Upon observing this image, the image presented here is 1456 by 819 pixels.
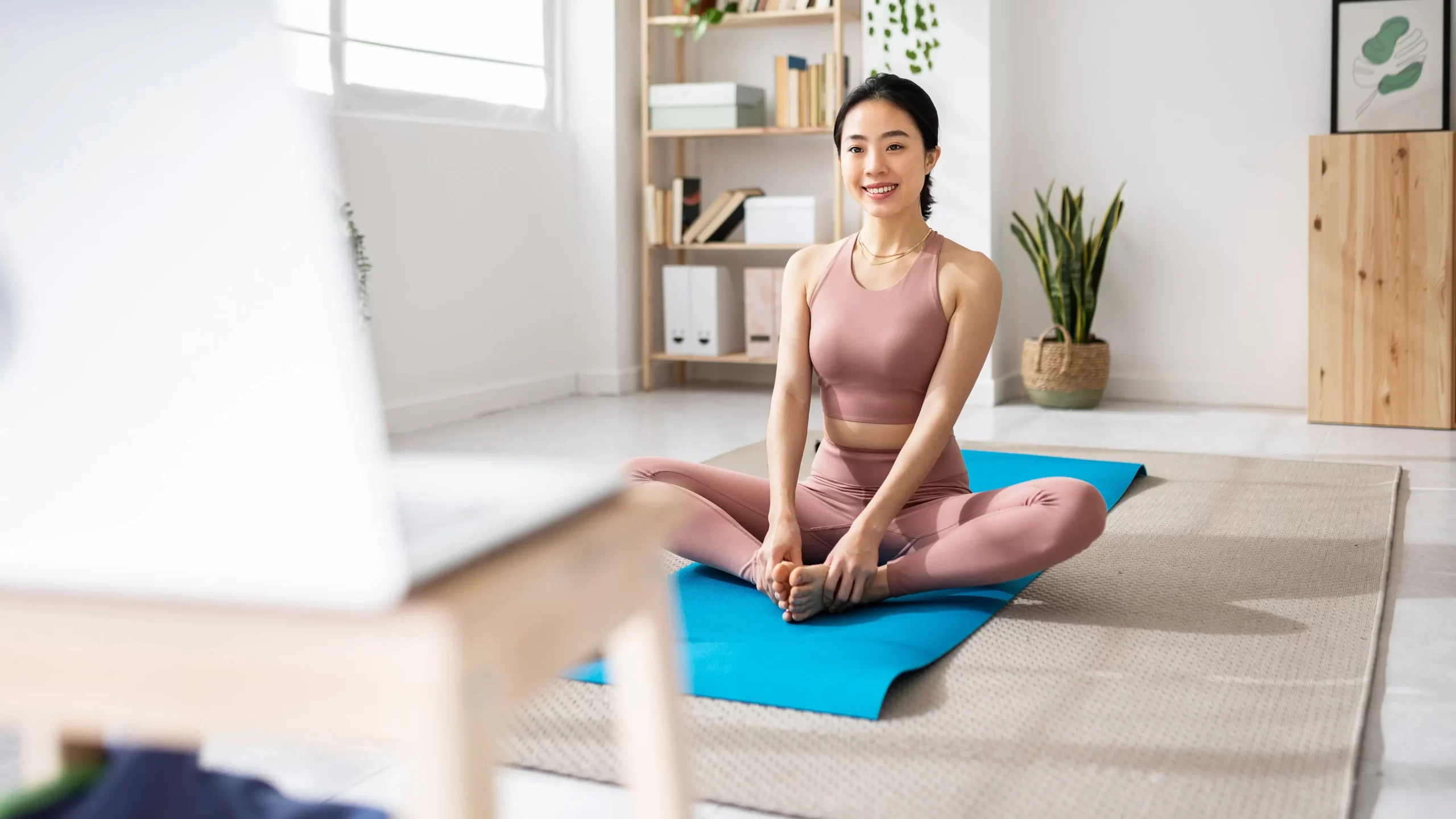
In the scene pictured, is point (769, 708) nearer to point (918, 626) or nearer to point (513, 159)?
point (918, 626)

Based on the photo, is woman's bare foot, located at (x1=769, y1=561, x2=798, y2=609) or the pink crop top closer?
woman's bare foot, located at (x1=769, y1=561, x2=798, y2=609)

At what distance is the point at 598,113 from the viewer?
480 cm

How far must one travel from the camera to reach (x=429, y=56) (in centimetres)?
420

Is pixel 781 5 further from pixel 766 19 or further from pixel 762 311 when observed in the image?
pixel 762 311

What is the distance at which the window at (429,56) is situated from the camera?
3.80 metres

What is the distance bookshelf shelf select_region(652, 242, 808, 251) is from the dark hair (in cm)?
257

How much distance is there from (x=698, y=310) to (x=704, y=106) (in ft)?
2.42

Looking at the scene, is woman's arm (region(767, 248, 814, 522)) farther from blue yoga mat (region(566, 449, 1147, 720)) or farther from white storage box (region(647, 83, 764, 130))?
white storage box (region(647, 83, 764, 130))

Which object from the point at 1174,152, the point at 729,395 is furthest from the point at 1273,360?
the point at 729,395

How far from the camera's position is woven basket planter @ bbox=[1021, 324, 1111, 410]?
13.9ft

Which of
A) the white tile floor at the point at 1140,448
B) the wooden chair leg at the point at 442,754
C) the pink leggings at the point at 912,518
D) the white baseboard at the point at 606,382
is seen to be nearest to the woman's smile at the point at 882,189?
the pink leggings at the point at 912,518

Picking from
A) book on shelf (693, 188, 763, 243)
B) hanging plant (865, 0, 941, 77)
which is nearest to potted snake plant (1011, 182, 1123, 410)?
hanging plant (865, 0, 941, 77)

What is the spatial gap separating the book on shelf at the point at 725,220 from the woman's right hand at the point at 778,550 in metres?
3.02

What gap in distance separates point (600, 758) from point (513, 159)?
3395mm
